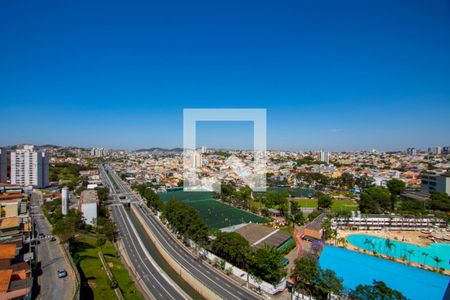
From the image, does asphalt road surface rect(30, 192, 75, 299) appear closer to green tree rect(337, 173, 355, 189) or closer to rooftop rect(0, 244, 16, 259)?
rooftop rect(0, 244, 16, 259)

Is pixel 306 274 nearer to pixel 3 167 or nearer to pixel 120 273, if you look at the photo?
pixel 120 273

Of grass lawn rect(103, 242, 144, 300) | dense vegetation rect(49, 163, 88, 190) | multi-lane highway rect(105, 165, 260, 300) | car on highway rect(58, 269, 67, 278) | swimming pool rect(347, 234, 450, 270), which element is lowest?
grass lawn rect(103, 242, 144, 300)

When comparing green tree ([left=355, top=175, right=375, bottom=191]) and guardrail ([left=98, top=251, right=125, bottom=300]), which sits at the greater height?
green tree ([left=355, top=175, right=375, bottom=191])

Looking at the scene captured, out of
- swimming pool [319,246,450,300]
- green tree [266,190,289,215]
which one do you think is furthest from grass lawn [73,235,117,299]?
green tree [266,190,289,215]

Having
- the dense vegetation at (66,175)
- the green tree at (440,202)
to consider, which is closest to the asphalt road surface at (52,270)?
the dense vegetation at (66,175)

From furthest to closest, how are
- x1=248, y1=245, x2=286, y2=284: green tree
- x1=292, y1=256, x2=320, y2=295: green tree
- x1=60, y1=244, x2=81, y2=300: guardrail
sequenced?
x1=248, y1=245, x2=286, y2=284: green tree → x1=292, y1=256, x2=320, y2=295: green tree → x1=60, y1=244, x2=81, y2=300: guardrail

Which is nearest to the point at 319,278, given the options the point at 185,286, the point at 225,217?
the point at 185,286

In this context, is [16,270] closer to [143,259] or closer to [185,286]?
[143,259]

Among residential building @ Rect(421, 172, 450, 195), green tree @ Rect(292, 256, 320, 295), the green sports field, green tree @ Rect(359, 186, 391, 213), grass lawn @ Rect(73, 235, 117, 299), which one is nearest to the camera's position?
green tree @ Rect(292, 256, 320, 295)
